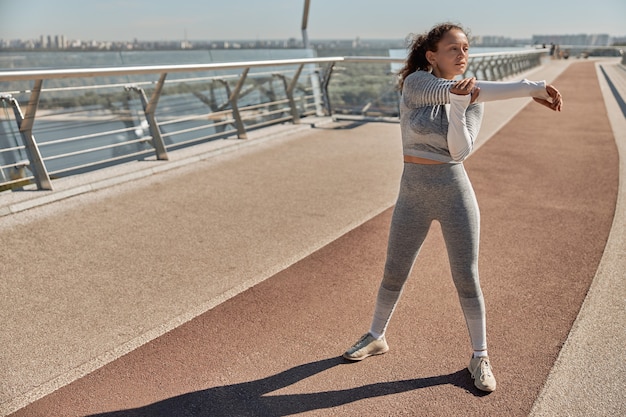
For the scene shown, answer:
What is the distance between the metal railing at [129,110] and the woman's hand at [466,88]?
14.5ft

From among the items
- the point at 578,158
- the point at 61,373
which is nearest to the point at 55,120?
the point at 61,373

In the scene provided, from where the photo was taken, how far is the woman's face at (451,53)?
2381 millimetres

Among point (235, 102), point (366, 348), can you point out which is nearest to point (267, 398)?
point (366, 348)

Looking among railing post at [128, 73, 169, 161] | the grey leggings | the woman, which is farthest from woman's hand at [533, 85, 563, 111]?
railing post at [128, 73, 169, 161]

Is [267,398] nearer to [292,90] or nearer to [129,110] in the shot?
[129,110]

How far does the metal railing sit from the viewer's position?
227 inches

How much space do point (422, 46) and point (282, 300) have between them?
6.43 feet

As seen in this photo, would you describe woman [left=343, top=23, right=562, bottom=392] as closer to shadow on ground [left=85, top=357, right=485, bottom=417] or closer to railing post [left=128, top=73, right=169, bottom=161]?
shadow on ground [left=85, top=357, right=485, bottom=417]

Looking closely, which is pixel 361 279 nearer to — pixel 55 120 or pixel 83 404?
pixel 83 404

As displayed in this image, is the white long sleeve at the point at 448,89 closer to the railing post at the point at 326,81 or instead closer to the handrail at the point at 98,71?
the handrail at the point at 98,71

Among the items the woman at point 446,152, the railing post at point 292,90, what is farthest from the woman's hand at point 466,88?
the railing post at point 292,90

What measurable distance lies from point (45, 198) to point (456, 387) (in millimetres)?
4796

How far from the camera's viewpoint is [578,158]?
8.13 metres

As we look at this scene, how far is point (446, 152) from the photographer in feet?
8.03
